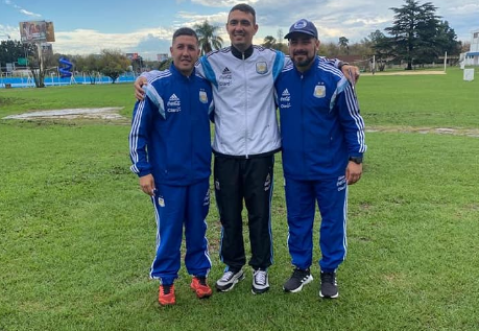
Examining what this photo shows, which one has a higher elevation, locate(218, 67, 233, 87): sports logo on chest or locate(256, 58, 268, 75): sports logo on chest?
locate(256, 58, 268, 75): sports logo on chest

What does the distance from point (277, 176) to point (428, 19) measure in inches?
2898

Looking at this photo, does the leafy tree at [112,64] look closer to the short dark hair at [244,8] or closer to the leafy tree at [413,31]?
the leafy tree at [413,31]

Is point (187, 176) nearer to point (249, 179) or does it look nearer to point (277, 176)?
point (249, 179)

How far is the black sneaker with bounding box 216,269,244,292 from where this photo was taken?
3433mm

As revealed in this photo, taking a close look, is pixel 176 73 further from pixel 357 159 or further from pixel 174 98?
pixel 357 159

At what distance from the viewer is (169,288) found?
3256 mm

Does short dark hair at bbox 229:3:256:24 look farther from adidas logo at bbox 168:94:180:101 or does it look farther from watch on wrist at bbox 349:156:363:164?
watch on wrist at bbox 349:156:363:164

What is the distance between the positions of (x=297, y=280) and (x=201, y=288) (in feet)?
2.44

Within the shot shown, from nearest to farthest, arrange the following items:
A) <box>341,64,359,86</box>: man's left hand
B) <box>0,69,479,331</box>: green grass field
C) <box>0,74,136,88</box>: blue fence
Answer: <box>0,69,479,331</box>: green grass field, <box>341,64,359,86</box>: man's left hand, <box>0,74,136,88</box>: blue fence

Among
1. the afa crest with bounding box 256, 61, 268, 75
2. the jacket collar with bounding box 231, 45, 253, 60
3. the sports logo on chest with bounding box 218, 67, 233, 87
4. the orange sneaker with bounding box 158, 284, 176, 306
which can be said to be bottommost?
the orange sneaker with bounding box 158, 284, 176, 306

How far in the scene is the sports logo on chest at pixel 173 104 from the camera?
3078mm

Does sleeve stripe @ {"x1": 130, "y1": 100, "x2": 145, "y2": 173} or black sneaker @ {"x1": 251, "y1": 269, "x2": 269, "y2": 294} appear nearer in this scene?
sleeve stripe @ {"x1": 130, "y1": 100, "x2": 145, "y2": 173}

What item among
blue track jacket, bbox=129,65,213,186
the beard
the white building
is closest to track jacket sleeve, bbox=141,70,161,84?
blue track jacket, bbox=129,65,213,186

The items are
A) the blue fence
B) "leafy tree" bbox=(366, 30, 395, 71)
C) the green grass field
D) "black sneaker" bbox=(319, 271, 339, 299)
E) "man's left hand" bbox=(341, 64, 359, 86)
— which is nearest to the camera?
the green grass field
